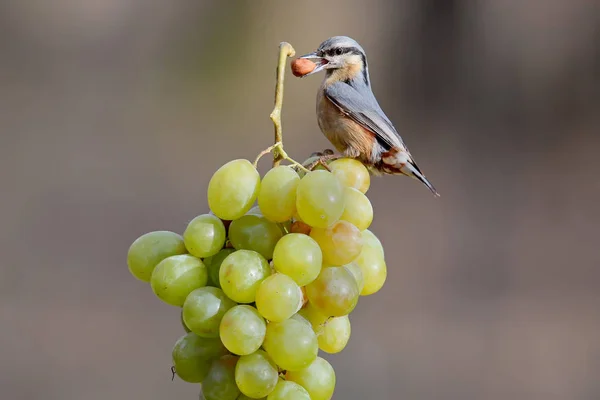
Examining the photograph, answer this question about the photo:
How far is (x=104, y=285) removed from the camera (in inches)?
90.1

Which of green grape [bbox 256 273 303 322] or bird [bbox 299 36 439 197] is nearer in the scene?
green grape [bbox 256 273 303 322]

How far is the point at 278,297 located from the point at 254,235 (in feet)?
0.17

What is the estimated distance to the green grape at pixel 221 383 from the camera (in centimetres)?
54

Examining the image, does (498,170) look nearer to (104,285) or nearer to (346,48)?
(104,285)

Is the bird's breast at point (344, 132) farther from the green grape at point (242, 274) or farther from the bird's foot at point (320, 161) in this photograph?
the green grape at point (242, 274)

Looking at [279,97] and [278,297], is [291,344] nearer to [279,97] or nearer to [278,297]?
[278,297]

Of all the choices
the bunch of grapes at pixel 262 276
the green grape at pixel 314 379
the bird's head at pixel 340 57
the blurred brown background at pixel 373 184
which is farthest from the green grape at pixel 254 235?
the blurred brown background at pixel 373 184

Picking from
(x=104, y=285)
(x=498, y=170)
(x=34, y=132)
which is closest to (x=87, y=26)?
(x=34, y=132)

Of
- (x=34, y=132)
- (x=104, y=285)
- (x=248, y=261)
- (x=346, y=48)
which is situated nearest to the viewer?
(x=248, y=261)

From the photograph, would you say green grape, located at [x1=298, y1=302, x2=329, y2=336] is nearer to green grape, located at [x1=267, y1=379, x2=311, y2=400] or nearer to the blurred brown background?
green grape, located at [x1=267, y1=379, x2=311, y2=400]

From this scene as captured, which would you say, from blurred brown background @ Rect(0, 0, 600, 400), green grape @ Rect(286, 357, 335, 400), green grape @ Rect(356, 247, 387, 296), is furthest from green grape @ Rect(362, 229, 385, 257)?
blurred brown background @ Rect(0, 0, 600, 400)

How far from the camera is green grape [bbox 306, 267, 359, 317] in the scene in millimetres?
525

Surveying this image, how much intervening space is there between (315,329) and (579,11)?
7.79 feet

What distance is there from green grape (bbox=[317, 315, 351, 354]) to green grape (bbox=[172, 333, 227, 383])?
86mm
